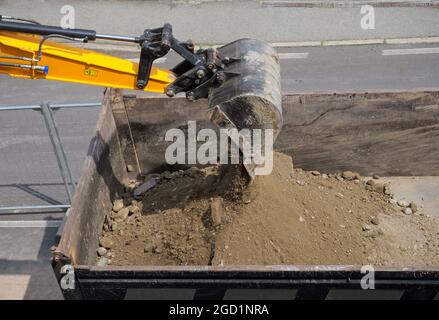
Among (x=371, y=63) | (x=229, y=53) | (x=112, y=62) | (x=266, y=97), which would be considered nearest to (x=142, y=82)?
(x=112, y=62)

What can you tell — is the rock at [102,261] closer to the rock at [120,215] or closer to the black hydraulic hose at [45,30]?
the rock at [120,215]

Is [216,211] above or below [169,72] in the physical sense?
below

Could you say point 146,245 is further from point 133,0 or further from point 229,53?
point 133,0

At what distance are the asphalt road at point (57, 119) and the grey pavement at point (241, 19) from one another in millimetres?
448

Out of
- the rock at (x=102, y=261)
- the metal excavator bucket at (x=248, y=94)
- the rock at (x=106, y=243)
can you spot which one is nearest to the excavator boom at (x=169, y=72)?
the metal excavator bucket at (x=248, y=94)

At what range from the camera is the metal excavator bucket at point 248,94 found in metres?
4.04

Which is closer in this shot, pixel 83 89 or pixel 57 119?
pixel 57 119

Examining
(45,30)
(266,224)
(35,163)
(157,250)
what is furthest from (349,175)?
(35,163)

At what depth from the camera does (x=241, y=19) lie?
1055cm

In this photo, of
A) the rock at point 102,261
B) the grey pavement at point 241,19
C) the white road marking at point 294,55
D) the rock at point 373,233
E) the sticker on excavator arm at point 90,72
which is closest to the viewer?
the sticker on excavator arm at point 90,72

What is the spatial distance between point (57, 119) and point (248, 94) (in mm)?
4941

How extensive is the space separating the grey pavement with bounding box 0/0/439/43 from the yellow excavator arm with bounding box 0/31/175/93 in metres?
6.35

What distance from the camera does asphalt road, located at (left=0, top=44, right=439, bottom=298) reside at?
5.74 m

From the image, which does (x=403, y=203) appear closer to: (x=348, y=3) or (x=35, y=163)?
(x=35, y=163)
